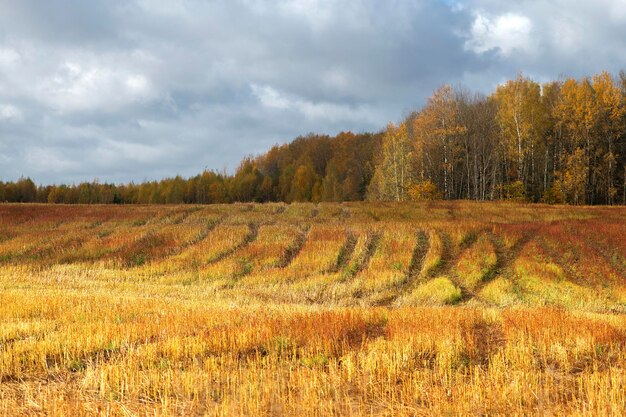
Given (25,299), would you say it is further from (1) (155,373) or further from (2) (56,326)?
(1) (155,373)

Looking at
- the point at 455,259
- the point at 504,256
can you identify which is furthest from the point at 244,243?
the point at 504,256

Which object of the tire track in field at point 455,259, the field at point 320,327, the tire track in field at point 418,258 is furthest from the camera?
the tire track in field at point 418,258

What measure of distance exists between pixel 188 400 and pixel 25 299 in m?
11.6

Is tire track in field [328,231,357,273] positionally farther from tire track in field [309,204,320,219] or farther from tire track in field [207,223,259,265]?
tire track in field [309,204,320,219]

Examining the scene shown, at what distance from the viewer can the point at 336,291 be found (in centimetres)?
2227

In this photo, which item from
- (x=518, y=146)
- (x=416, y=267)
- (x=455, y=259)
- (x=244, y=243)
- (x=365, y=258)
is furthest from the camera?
(x=518, y=146)

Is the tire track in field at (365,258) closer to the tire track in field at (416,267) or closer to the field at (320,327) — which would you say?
the field at (320,327)

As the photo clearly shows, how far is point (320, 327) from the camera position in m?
10.5

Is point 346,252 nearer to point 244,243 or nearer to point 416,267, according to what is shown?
point 416,267

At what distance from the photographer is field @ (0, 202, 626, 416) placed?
6637 millimetres

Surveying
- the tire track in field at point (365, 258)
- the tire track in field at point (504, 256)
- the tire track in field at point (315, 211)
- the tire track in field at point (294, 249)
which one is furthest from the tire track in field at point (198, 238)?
the tire track in field at point (504, 256)

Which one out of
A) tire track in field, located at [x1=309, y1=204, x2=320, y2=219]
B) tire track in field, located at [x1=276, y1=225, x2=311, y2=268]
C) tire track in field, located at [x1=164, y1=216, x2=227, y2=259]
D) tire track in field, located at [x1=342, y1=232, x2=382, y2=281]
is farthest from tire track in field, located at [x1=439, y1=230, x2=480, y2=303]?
tire track in field, located at [x1=164, y1=216, x2=227, y2=259]

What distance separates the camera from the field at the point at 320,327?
6637mm

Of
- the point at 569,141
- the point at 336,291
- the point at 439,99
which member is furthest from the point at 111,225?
the point at 569,141
